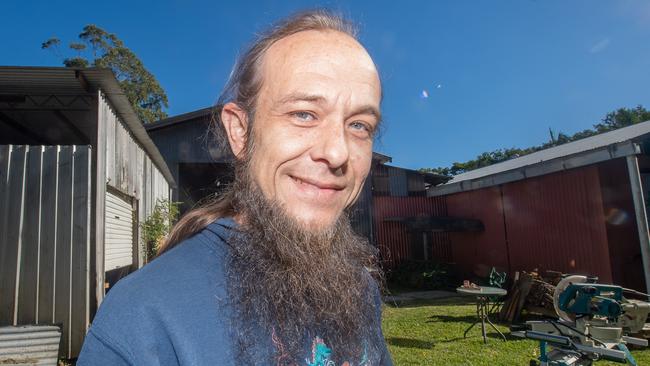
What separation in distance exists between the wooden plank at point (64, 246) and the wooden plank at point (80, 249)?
5 centimetres

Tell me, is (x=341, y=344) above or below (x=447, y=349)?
above

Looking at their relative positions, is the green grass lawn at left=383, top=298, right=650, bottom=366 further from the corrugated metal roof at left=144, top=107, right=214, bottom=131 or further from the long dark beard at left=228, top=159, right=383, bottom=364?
the corrugated metal roof at left=144, top=107, right=214, bottom=131

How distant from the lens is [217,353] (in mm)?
946

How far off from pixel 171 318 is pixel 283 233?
0.43m

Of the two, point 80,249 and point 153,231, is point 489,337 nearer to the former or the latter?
point 80,249

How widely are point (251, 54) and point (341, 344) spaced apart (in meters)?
1.13

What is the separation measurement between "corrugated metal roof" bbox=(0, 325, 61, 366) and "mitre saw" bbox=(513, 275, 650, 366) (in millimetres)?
5861

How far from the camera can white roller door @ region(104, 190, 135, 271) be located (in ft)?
23.0

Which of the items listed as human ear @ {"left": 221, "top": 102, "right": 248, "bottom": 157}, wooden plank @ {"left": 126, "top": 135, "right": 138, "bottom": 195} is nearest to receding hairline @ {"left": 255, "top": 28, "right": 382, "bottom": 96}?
human ear @ {"left": 221, "top": 102, "right": 248, "bottom": 157}

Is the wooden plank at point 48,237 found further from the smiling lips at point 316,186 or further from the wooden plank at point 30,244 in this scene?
the smiling lips at point 316,186

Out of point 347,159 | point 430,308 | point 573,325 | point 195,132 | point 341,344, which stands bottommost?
point 430,308

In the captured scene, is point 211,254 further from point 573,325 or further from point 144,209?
point 144,209

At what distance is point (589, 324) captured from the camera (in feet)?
12.1

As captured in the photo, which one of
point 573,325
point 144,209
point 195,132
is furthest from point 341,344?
point 195,132
